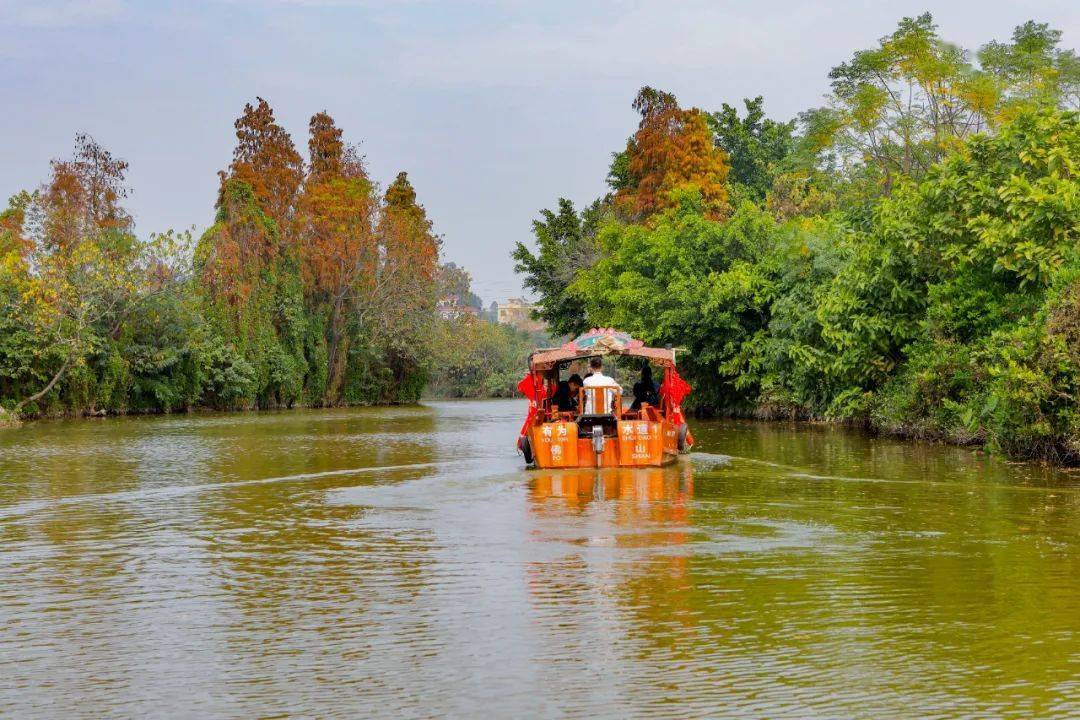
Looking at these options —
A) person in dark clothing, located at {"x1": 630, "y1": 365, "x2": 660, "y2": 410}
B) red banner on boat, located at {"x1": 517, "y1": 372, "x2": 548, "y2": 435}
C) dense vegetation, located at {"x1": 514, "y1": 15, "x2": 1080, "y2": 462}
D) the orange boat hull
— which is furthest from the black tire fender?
dense vegetation, located at {"x1": 514, "y1": 15, "x2": 1080, "y2": 462}

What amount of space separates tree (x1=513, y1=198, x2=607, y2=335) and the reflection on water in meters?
38.3

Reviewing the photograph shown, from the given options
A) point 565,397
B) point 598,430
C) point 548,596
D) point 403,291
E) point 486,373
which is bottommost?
point 548,596

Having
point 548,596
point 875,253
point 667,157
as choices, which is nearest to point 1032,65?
point 667,157

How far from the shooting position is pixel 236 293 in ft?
188

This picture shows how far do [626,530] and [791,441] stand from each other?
51.8 feet

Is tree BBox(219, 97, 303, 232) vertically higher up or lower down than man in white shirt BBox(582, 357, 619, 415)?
higher up

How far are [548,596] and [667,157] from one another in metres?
46.9

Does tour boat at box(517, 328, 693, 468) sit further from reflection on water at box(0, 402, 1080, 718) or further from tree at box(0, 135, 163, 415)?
tree at box(0, 135, 163, 415)

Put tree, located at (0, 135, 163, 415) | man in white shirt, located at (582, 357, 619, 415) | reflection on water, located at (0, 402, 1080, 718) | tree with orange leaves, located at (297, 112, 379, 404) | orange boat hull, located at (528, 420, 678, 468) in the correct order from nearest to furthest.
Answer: reflection on water, located at (0, 402, 1080, 718), orange boat hull, located at (528, 420, 678, 468), man in white shirt, located at (582, 357, 619, 415), tree, located at (0, 135, 163, 415), tree with orange leaves, located at (297, 112, 379, 404)

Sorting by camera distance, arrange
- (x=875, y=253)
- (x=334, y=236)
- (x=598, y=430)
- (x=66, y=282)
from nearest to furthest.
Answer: (x=598, y=430)
(x=875, y=253)
(x=66, y=282)
(x=334, y=236)

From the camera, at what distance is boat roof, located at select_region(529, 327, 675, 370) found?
2255 cm

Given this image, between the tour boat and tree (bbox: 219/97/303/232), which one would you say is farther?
tree (bbox: 219/97/303/232)

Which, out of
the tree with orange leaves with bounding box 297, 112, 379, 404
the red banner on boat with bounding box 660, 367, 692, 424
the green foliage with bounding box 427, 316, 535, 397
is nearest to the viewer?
the red banner on boat with bounding box 660, 367, 692, 424

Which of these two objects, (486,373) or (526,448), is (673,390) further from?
(486,373)
